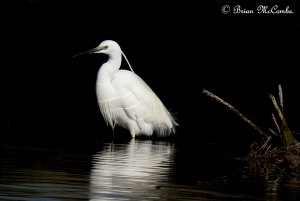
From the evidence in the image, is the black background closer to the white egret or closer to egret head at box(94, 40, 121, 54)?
the white egret

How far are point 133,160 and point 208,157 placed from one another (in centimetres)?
148

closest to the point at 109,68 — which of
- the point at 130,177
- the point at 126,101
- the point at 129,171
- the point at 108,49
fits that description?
the point at 108,49

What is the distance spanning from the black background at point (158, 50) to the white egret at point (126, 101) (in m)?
3.69

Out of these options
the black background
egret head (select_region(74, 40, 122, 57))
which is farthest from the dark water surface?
the black background

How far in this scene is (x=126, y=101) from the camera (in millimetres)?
14414

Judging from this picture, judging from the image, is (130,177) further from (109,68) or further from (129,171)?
(109,68)

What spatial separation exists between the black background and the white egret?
3689mm

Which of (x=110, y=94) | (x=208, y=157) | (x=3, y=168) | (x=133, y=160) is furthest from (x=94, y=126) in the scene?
(x=3, y=168)

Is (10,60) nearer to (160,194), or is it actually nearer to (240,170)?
(240,170)

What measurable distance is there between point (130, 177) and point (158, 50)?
43.6 feet

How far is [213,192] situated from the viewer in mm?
7516

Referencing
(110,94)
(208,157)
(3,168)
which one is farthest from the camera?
(110,94)

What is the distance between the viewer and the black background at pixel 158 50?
65.1 feet


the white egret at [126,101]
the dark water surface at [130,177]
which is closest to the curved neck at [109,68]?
the white egret at [126,101]
